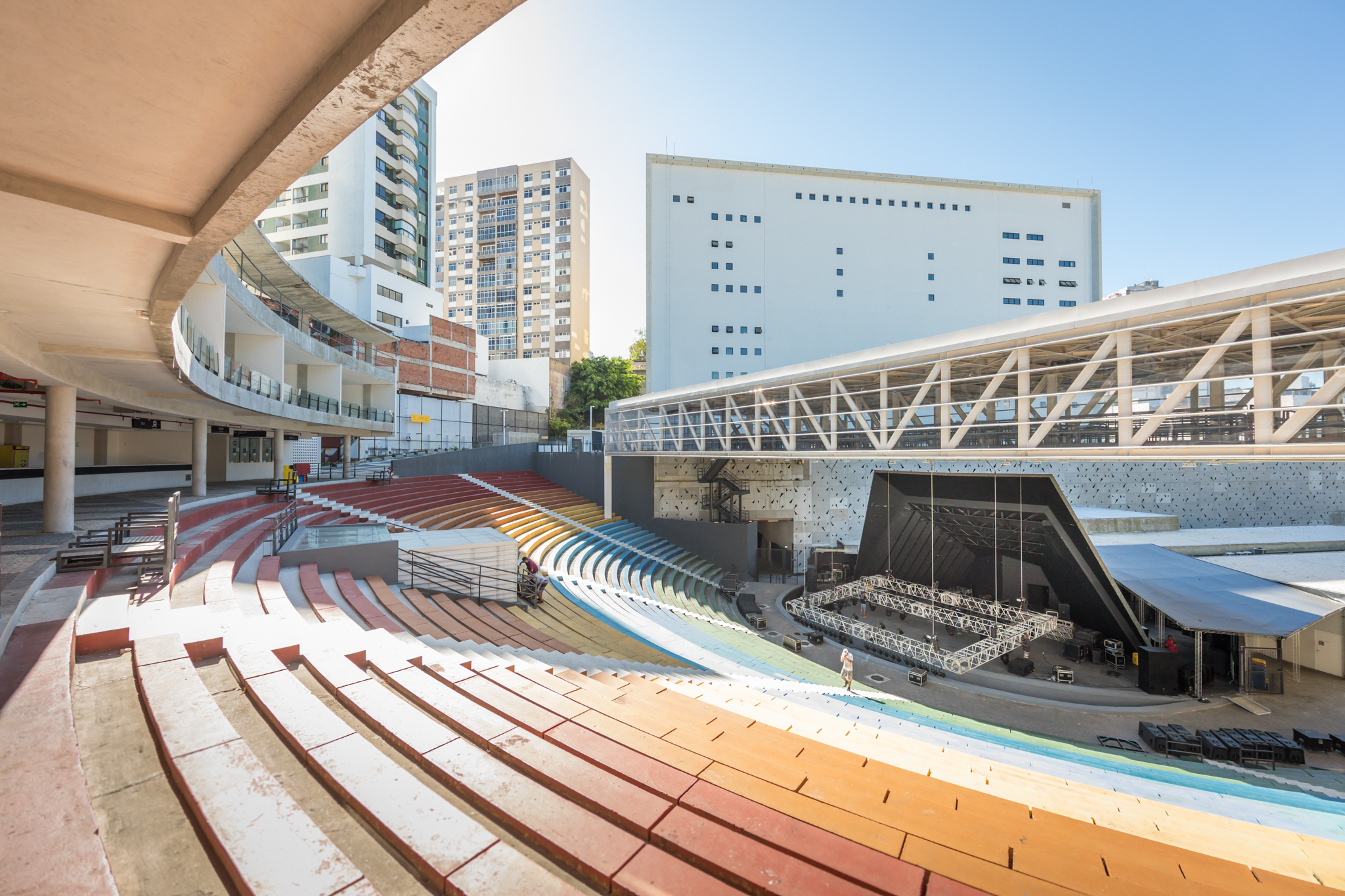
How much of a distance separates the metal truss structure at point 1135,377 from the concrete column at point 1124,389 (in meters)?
0.02

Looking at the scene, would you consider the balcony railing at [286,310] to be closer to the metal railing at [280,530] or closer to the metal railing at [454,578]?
the metal railing at [280,530]

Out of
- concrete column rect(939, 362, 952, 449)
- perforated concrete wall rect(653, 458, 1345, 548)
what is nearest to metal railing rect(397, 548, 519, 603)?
concrete column rect(939, 362, 952, 449)

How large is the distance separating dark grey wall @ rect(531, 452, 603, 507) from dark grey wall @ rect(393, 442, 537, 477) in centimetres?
81

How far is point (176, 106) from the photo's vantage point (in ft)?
8.77

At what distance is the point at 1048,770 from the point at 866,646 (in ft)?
36.5

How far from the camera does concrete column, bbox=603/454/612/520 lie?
25.3 m

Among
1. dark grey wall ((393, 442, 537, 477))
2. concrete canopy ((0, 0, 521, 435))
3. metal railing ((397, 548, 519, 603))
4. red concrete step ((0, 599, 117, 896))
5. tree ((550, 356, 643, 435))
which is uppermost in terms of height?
tree ((550, 356, 643, 435))

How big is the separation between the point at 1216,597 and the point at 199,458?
31014 mm

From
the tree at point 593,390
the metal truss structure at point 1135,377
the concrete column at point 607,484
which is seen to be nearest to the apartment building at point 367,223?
the tree at point 593,390

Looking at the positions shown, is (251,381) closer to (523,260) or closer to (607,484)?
(607,484)

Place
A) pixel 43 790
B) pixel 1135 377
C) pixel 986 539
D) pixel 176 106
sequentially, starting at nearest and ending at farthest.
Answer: pixel 43 790
pixel 176 106
pixel 1135 377
pixel 986 539

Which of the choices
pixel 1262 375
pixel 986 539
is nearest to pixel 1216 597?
pixel 986 539

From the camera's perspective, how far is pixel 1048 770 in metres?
5.89

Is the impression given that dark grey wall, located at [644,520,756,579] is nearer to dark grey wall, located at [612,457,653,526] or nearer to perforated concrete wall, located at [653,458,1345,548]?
dark grey wall, located at [612,457,653,526]
